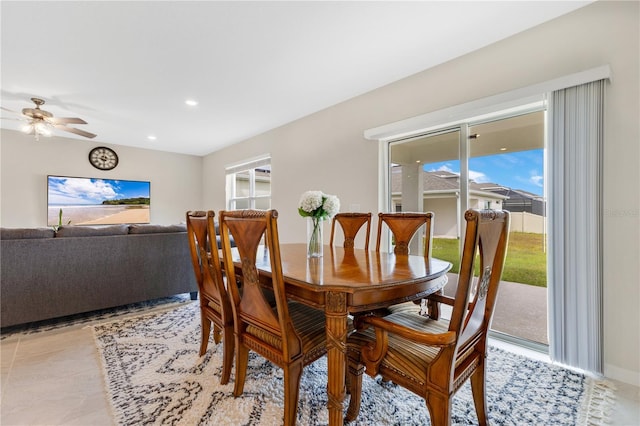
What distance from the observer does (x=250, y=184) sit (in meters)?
5.33

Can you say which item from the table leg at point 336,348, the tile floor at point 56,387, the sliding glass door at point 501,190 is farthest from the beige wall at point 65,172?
the table leg at point 336,348

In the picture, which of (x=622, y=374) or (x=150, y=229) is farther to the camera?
(x=150, y=229)

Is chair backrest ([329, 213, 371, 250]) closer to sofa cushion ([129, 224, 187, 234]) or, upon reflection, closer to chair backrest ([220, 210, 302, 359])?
chair backrest ([220, 210, 302, 359])

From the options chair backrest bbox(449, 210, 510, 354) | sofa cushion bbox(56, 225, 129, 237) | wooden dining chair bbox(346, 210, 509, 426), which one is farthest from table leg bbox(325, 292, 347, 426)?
sofa cushion bbox(56, 225, 129, 237)

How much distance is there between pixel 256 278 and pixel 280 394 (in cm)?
76

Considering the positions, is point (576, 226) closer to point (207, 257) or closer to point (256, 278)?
point (256, 278)

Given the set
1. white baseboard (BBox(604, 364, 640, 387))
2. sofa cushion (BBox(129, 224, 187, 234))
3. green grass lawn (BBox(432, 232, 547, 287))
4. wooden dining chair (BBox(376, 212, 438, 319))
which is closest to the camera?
white baseboard (BBox(604, 364, 640, 387))

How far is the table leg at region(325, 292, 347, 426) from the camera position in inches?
44.7

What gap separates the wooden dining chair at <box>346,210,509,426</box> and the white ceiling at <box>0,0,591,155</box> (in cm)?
167

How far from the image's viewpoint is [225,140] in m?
5.28

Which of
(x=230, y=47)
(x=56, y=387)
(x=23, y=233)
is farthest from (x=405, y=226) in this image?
(x=23, y=233)

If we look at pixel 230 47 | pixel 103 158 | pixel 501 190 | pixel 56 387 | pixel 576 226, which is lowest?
pixel 56 387

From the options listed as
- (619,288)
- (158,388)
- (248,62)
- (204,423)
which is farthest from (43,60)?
(619,288)

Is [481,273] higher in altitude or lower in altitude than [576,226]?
lower
